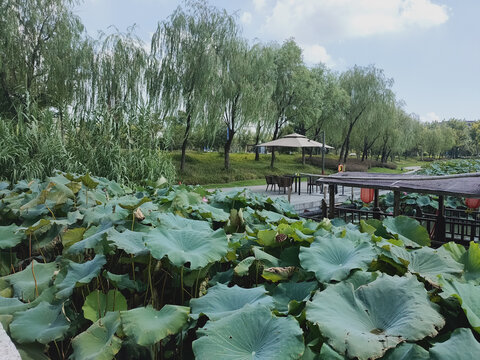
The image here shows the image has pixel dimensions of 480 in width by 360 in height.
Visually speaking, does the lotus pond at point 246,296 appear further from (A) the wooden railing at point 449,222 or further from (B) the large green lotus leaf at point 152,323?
(A) the wooden railing at point 449,222

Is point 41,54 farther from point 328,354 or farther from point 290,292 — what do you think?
point 328,354

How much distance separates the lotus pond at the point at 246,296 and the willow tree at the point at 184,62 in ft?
51.1

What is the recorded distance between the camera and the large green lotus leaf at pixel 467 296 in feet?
2.95

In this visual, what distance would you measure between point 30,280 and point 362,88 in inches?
1237

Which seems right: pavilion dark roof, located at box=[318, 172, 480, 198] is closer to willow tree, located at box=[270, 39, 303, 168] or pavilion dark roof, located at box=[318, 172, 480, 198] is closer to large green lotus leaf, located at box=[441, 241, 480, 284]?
large green lotus leaf, located at box=[441, 241, 480, 284]

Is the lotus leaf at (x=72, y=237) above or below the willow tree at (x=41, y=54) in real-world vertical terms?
below

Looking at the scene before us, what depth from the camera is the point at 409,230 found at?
1879 mm

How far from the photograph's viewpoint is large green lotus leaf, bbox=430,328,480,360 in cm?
78

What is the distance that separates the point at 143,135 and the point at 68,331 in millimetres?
6701

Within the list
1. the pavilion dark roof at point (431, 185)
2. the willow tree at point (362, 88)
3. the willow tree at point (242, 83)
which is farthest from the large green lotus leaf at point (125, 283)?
the willow tree at point (362, 88)

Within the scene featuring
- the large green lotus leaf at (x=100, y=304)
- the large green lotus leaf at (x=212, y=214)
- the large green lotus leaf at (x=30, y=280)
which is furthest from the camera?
the large green lotus leaf at (x=212, y=214)

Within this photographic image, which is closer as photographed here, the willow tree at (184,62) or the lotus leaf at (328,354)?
the lotus leaf at (328,354)

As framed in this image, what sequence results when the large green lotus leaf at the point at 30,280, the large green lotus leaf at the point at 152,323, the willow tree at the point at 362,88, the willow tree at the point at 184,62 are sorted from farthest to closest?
the willow tree at the point at 362,88 < the willow tree at the point at 184,62 < the large green lotus leaf at the point at 30,280 < the large green lotus leaf at the point at 152,323

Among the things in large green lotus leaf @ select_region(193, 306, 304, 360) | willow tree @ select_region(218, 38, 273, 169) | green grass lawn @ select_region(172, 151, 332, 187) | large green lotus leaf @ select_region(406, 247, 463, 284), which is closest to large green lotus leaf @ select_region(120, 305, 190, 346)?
large green lotus leaf @ select_region(193, 306, 304, 360)
